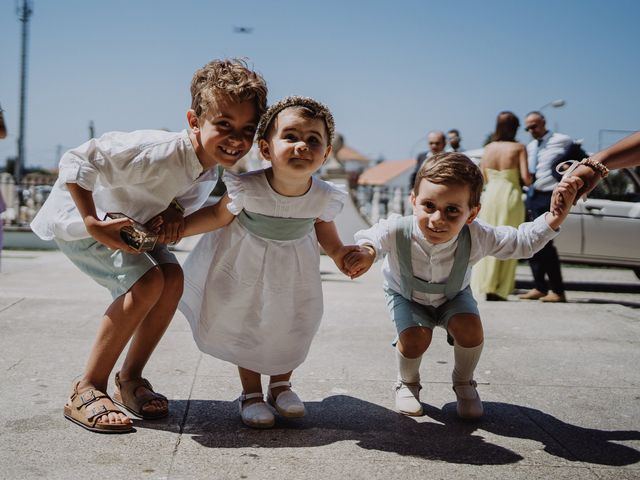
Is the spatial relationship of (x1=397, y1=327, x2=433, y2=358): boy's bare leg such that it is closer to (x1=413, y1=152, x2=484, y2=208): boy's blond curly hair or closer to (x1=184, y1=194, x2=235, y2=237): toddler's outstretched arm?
(x1=413, y1=152, x2=484, y2=208): boy's blond curly hair

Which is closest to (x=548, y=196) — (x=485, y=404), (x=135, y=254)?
(x=485, y=404)

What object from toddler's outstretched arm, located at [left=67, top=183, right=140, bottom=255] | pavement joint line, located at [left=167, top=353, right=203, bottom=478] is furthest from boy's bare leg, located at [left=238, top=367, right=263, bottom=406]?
toddler's outstretched arm, located at [left=67, top=183, right=140, bottom=255]

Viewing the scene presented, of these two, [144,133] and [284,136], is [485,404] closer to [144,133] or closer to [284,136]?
[284,136]

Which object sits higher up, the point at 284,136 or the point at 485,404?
the point at 284,136

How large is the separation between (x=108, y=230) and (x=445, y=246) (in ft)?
4.85

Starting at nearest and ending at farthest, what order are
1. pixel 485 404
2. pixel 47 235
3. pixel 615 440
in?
pixel 615 440 → pixel 47 235 → pixel 485 404

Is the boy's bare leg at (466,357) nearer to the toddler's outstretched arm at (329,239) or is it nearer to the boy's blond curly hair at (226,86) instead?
the toddler's outstretched arm at (329,239)

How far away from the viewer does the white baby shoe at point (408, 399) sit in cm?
302

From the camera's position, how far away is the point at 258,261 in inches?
116

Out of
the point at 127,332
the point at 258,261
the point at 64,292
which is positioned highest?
the point at 258,261

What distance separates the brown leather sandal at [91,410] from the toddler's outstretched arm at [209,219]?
78 cm

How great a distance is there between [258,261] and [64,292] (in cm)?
419

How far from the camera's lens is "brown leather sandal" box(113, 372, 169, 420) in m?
2.86

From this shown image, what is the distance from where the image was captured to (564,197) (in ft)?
9.55
